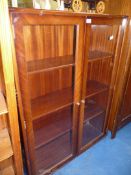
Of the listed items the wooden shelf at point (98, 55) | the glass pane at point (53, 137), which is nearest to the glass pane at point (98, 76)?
the wooden shelf at point (98, 55)

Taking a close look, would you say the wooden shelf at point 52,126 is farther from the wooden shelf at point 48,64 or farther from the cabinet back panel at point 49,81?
the wooden shelf at point 48,64

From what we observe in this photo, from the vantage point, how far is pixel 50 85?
1.74 metres

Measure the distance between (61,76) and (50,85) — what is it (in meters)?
0.18

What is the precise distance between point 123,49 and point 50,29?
88 centimetres

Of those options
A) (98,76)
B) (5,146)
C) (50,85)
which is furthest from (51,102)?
(98,76)

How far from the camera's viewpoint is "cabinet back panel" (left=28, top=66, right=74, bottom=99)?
62.0 inches

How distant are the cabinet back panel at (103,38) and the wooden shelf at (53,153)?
3.87ft

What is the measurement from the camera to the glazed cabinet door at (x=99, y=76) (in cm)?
170

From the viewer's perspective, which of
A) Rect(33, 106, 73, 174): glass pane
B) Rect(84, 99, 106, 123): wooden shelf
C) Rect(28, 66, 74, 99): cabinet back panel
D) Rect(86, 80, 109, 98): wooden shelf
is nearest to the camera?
Rect(28, 66, 74, 99): cabinet back panel

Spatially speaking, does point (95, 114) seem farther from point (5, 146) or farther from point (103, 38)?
point (5, 146)

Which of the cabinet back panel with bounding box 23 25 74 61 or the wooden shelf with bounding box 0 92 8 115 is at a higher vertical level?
the cabinet back panel with bounding box 23 25 74 61

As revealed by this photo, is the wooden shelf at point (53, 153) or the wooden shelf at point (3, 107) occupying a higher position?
the wooden shelf at point (3, 107)

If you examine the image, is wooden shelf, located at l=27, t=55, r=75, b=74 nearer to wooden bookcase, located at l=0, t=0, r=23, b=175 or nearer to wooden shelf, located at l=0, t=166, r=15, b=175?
wooden bookcase, located at l=0, t=0, r=23, b=175

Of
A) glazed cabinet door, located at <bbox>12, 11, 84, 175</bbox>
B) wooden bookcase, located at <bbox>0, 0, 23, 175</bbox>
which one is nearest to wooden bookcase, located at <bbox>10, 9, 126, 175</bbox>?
glazed cabinet door, located at <bbox>12, 11, 84, 175</bbox>
